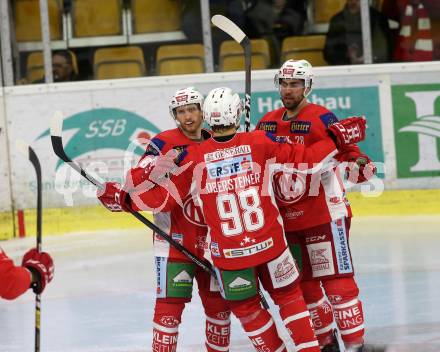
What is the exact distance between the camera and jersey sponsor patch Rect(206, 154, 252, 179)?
4.59 meters

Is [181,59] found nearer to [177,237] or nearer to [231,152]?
[177,237]

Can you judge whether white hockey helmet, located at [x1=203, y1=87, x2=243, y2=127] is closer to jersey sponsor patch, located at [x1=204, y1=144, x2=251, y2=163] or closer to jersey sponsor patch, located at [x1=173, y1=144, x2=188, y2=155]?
jersey sponsor patch, located at [x1=204, y1=144, x2=251, y2=163]

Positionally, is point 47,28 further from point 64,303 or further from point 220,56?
point 64,303

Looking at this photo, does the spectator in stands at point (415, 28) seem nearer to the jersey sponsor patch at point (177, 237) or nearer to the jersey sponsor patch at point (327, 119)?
the jersey sponsor patch at point (327, 119)

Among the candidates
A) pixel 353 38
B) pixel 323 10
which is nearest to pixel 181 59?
pixel 323 10

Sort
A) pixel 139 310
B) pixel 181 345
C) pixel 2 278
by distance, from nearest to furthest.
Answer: pixel 2 278 → pixel 181 345 → pixel 139 310

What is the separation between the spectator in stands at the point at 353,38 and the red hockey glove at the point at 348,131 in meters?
4.28

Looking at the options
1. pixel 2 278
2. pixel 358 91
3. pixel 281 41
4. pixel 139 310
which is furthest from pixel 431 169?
pixel 2 278

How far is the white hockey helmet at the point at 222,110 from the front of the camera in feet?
15.2

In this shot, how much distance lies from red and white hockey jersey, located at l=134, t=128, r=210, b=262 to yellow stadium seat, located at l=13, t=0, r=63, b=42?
4.38 meters

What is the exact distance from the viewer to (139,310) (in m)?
6.31

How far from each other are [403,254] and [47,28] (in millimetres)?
3467

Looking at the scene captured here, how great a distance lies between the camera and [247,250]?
4.62 meters

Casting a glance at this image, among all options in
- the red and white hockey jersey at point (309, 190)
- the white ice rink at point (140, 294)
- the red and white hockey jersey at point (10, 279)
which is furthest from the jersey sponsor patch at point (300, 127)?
the red and white hockey jersey at point (10, 279)
